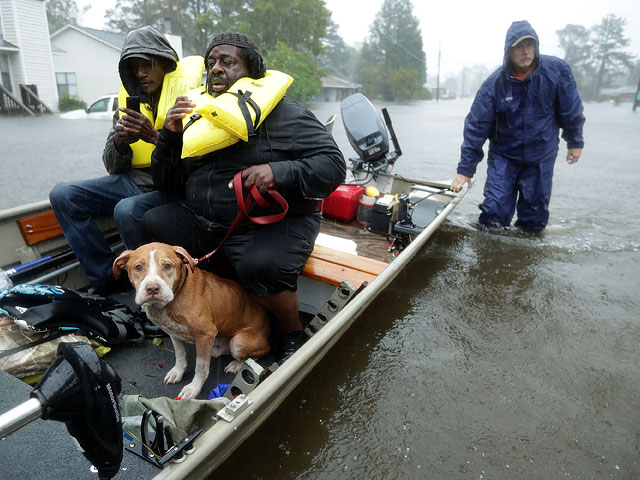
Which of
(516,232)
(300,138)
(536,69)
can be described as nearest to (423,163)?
(516,232)

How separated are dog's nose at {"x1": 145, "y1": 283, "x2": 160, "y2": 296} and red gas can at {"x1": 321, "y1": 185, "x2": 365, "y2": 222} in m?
3.24

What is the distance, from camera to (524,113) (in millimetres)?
5438

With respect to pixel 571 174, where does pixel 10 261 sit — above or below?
above

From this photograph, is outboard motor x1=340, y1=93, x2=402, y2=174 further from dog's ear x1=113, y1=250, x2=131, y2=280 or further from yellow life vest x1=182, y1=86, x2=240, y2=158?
dog's ear x1=113, y1=250, x2=131, y2=280

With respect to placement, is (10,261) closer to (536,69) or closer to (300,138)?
(300,138)

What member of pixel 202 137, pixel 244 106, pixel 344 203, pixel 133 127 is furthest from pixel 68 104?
pixel 244 106

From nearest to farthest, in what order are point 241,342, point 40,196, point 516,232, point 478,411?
point 241,342 < point 478,411 < point 516,232 < point 40,196

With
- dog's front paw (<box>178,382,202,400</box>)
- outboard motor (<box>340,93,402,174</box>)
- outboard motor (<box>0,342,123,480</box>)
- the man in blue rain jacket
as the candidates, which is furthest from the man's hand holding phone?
the man in blue rain jacket

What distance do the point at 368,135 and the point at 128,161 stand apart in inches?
130

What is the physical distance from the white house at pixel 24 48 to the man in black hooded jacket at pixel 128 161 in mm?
26874

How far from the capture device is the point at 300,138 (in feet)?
Answer: 9.55

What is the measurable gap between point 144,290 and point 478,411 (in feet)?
7.44

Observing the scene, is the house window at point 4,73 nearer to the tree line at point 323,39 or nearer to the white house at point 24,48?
the white house at point 24,48

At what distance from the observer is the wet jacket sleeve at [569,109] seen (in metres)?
5.30
